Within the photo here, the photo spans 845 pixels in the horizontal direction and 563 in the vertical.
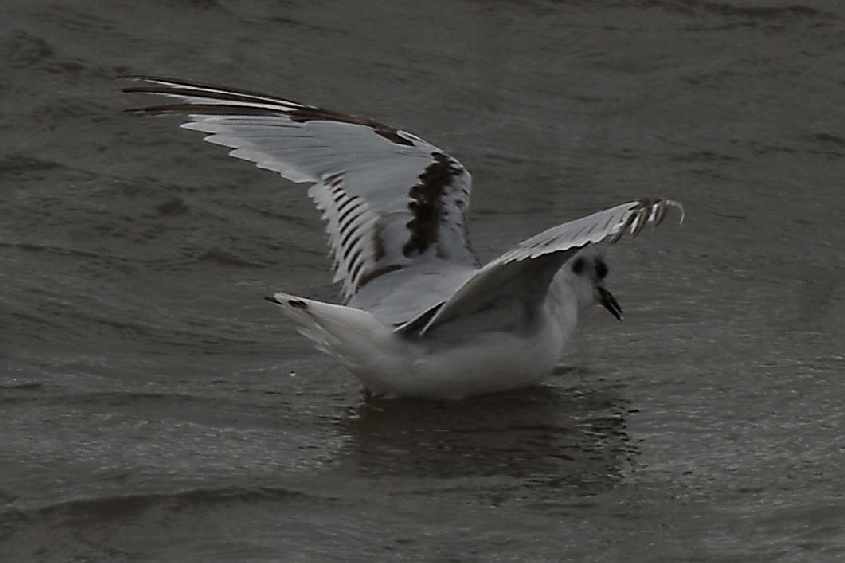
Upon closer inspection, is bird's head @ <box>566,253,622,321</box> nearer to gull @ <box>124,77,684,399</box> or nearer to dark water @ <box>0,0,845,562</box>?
gull @ <box>124,77,684,399</box>

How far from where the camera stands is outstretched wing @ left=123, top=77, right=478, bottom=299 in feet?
21.4

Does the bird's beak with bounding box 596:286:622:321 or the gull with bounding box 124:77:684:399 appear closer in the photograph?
the gull with bounding box 124:77:684:399

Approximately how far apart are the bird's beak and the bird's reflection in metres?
0.39

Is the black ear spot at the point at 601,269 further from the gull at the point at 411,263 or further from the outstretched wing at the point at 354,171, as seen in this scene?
the outstretched wing at the point at 354,171

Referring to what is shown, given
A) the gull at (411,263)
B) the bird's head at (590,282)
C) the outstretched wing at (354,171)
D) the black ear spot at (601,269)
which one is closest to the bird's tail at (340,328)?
the gull at (411,263)

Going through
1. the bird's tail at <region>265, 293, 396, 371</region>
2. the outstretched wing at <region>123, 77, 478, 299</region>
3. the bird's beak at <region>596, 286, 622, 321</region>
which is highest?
the outstretched wing at <region>123, 77, 478, 299</region>

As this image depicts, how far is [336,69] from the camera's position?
955 cm

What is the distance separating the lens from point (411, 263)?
6438mm

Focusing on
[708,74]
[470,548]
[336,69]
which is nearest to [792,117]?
[708,74]

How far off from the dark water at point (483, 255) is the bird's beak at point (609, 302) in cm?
10

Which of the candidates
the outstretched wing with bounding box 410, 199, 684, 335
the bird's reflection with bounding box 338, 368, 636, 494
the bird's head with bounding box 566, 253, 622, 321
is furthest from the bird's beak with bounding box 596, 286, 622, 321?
the outstretched wing with bounding box 410, 199, 684, 335

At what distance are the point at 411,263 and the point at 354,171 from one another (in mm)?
601

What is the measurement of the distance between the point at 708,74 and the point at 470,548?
17.7ft

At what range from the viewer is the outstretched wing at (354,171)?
651 centimetres
